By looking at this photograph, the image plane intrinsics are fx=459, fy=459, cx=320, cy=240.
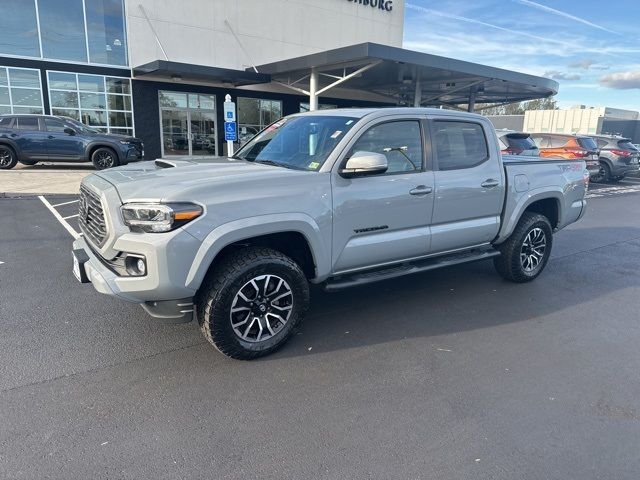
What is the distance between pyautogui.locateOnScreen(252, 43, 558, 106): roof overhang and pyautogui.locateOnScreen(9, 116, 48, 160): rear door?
896 centimetres

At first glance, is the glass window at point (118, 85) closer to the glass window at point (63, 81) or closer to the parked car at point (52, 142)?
the glass window at point (63, 81)

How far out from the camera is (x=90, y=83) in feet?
61.0

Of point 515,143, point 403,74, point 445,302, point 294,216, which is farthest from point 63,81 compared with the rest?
point 445,302

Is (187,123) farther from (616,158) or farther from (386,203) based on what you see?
(386,203)

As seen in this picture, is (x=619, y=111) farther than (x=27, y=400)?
Yes

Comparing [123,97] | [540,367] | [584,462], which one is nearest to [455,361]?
[540,367]

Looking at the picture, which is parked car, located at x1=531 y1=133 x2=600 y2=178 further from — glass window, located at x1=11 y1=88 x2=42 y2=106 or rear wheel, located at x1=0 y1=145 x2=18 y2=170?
glass window, located at x1=11 y1=88 x2=42 y2=106

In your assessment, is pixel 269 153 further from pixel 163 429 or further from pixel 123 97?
pixel 123 97

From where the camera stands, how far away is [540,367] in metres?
3.58

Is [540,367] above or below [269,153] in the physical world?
below

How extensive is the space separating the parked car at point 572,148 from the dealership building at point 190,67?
11.2 feet

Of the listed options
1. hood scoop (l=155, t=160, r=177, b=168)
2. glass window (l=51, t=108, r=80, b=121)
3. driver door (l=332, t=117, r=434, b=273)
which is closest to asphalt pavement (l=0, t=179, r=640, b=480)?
driver door (l=332, t=117, r=434, b=273)

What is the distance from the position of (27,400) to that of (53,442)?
1.80 feet

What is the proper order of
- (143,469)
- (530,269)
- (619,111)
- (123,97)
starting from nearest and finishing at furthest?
(143,469) → (530,269) → (123,97) → (619,111)
